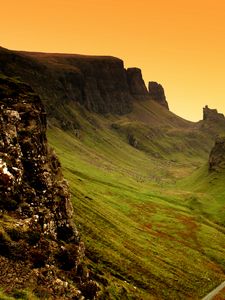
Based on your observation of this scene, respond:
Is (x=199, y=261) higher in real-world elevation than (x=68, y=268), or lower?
lower

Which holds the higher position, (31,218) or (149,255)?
(31,218)

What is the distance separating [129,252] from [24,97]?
2234 inches

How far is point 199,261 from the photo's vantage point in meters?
132

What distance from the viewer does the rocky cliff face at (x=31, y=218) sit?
1791 inches

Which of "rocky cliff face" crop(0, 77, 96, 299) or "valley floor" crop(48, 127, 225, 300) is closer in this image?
"rocky cliff face" crop(0, 77, 96, 299)

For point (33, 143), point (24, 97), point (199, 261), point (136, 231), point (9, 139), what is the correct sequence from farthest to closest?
point (136, 231) < point (199, 261) < point (24, 97) < point (33, 143) < point (9, 139)

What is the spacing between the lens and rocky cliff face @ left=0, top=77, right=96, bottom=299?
45.5m

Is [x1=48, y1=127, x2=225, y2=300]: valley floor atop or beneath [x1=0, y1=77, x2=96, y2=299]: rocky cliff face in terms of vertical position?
beneath

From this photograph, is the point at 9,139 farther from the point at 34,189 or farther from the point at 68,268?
the point at 68,268

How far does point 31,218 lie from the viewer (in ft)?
180

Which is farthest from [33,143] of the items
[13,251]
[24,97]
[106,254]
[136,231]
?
[136,231]

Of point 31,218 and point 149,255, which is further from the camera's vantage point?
point 149,255

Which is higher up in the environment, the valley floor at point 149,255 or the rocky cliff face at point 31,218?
the rocky cliff face at point 31,218

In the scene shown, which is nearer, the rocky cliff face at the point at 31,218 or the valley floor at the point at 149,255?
the rocky cliff face at the point at 31,218
